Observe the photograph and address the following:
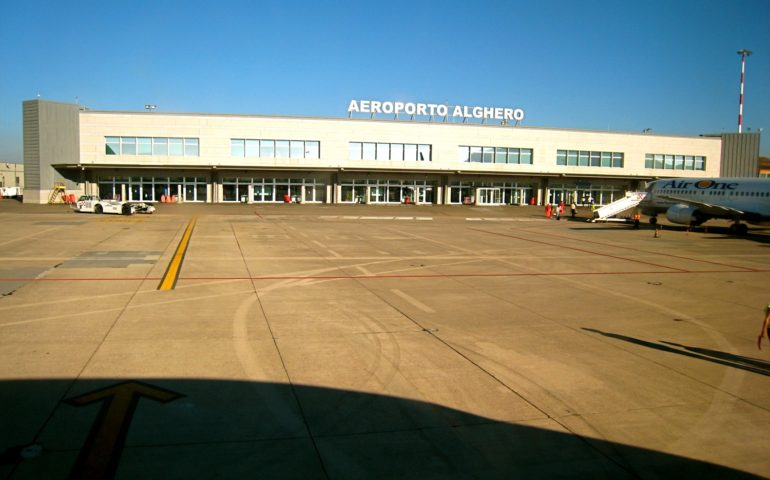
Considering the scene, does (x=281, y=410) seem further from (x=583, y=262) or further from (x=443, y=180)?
(x=443, y=180)

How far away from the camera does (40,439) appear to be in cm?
530

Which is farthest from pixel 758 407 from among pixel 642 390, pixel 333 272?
pixel 333 272

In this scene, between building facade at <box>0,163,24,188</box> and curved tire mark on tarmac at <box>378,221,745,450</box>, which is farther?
building facade at <box>0,163,24,188</box>

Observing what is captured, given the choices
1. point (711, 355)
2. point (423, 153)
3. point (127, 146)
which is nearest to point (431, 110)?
point (423, 153)

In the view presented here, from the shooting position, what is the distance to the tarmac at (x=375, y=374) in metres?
5.21

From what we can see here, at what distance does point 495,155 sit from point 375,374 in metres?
62.7

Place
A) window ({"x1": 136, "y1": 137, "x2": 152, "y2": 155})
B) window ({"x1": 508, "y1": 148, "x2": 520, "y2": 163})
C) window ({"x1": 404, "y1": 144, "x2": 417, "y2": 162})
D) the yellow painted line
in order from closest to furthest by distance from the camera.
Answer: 1. the yellow painted line
2. window ({"x1": 136, "y1": 137, "x2": 152, "y2": 155})
3. window ({"x1": 404, "y1": 144, "x2": 417, "y2": 162})
4. window ({"x1": 508, "y1": 148, "x2": 520, "y2": 163})

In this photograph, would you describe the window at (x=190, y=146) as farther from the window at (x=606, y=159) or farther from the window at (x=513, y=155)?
the window at (x=606, y=159)

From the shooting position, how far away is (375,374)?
7469 mm

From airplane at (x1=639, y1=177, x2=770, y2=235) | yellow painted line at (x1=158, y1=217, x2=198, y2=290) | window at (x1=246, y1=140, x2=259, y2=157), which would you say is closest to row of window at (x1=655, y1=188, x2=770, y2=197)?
airplane at (x1=639, y1=177, x2=770, y2=235)

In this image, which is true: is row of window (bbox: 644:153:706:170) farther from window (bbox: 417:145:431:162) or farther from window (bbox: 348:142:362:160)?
window (bbox: 348:142:362:160)

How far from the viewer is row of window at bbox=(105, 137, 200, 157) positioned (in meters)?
60.0

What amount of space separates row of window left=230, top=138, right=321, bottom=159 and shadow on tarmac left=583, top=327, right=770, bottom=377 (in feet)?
182

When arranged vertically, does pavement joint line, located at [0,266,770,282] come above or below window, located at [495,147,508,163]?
below
